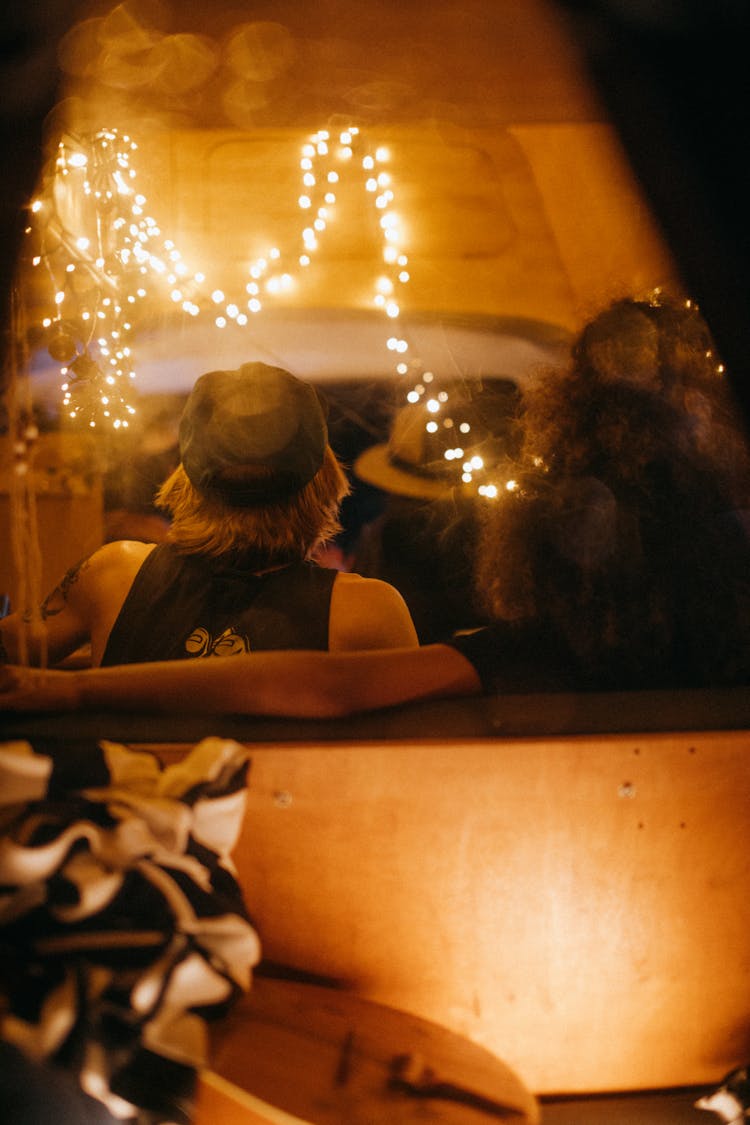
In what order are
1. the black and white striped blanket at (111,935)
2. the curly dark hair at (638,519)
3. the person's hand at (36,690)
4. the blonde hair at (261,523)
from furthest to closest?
the blonde hair at (261,523), the curly dark hair at (638,519), the person's hand at (36,690), the black and white striped blanket at (111,935)

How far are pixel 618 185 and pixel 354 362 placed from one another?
168 cm

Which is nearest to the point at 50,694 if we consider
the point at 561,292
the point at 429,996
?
the point at 429,996

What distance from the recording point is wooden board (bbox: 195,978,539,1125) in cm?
100

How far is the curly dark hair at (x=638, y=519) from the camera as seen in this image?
146 cm

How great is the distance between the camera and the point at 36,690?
1.34 meters

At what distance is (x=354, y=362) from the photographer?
462 centimetres

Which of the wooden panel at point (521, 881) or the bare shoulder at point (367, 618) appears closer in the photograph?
the wooden panel at point (521, 881)

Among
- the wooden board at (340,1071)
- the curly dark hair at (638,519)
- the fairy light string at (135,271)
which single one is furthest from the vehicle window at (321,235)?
the wooden board at (340,1071)

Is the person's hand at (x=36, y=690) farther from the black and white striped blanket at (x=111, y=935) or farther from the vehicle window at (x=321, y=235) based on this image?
the vehicle window at (x=321, y=235)

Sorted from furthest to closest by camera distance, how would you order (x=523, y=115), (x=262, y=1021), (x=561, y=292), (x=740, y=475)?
(x=561, y=292), (x=523, y=115), (x=740, y=475), (x=262, y=1021)

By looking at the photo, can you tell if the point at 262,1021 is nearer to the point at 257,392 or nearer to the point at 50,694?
the point at 50,694

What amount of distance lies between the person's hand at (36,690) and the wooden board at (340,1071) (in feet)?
1.81

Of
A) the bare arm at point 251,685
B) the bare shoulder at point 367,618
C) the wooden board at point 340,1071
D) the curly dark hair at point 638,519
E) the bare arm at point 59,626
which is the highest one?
the curly dark hair at point 638,519

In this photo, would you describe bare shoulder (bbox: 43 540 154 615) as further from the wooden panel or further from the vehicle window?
the wooden panel
